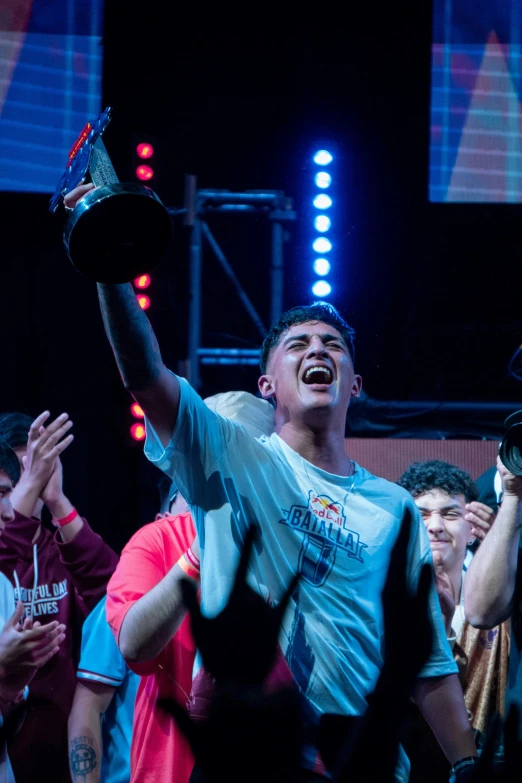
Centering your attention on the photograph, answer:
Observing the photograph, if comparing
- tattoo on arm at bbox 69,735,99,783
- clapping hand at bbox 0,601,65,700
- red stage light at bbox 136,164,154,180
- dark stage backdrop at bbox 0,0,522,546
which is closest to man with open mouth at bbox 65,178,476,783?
clapping hand at bbox 0,601,65,700

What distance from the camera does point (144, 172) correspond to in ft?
15.7

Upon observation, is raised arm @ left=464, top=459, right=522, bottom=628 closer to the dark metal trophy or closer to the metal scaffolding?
the dark metal trophy

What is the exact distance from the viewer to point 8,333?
588 centimetres

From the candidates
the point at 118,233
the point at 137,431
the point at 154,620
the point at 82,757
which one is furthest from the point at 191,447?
the point at 137,431

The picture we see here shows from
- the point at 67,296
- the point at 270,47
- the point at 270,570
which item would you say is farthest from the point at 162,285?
the point at 270,570

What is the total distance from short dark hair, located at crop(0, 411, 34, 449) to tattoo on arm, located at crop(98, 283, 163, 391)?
168 centimetres

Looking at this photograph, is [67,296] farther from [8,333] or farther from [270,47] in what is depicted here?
[270,47]

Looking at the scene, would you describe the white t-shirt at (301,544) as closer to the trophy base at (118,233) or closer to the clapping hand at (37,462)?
the trophy base at (118,233)

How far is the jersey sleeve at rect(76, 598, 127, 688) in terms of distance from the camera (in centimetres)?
253

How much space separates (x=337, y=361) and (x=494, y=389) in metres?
3.47

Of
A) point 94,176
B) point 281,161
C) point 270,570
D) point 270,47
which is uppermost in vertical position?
point 270,47

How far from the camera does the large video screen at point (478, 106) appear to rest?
5098 mm

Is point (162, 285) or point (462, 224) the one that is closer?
point (162, 285)

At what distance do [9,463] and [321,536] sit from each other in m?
1.34
